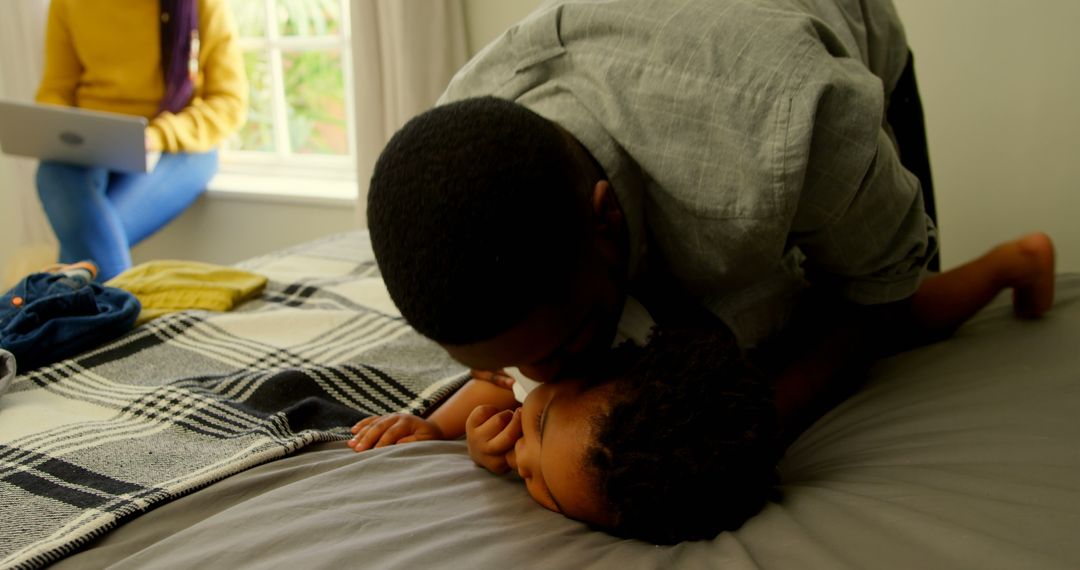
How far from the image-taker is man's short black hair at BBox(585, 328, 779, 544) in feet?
2.34

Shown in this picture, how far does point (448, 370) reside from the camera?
1.17 m

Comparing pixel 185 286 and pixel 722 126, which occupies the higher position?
pixel 722 126

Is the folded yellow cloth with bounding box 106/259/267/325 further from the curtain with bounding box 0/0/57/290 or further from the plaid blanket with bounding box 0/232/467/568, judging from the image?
the curtain with bounding box 0/0/57/290

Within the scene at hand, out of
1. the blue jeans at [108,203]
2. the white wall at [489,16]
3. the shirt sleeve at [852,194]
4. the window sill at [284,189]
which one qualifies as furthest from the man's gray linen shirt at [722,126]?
the window sill at [284,189]

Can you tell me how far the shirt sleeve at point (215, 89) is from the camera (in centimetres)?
270

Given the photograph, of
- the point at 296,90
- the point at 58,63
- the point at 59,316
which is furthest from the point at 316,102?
the point at 59,316

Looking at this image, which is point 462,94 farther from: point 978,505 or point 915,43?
point 915,43

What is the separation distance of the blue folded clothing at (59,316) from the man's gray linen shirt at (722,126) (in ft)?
2.19

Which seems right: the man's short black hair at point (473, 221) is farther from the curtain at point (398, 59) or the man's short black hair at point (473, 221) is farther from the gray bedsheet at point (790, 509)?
the curtain at point (398, 59)

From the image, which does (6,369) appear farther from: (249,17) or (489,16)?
(249,17)

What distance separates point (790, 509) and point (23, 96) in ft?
11.0

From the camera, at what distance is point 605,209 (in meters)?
0.76

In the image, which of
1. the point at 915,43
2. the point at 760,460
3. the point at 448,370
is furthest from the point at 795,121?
the point at 915,43

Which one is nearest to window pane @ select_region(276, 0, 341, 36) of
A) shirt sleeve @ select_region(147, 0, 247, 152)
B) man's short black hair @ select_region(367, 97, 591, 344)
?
shirt sleeve @ select_region(147, 0, 247, 152)
